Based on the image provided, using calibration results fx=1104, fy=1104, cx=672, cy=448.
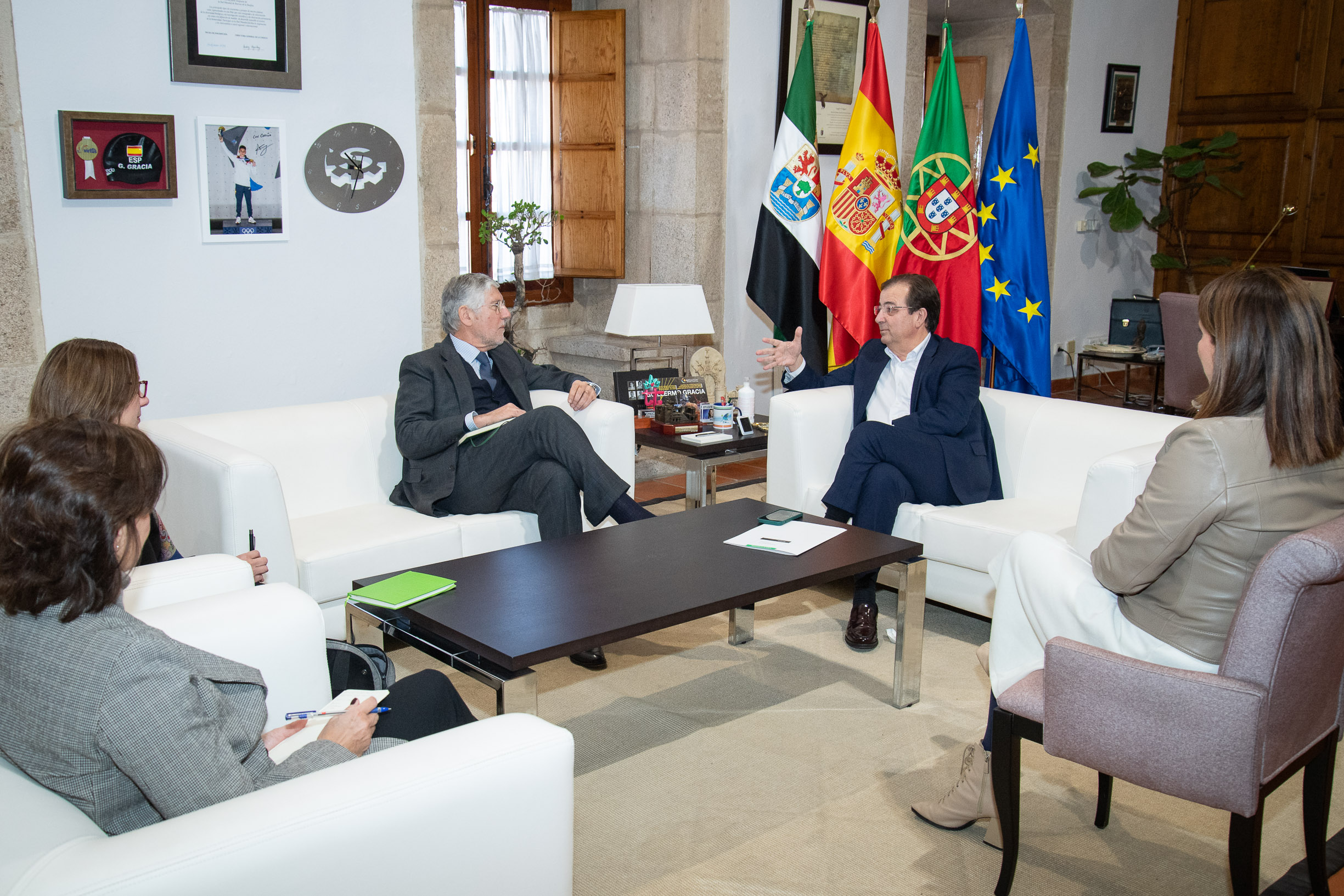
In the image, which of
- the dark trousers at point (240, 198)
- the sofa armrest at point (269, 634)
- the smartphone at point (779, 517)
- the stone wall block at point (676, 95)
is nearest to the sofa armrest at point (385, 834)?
the sofa armrest at point (269, 634)

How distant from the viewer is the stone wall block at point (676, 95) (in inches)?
217

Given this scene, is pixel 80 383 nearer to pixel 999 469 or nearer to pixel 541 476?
pixel 541 476

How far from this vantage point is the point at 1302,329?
1.93 metres

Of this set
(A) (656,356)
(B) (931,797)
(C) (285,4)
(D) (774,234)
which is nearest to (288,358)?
(C) (285,4)

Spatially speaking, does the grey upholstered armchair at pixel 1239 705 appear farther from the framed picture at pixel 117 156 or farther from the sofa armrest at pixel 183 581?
the framed picture at pixel 117 156

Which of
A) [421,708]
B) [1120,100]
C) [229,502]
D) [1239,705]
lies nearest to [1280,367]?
[1239,705]

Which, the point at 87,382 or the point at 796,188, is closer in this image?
the point at 87,382

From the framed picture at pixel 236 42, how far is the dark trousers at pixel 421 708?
260 cm

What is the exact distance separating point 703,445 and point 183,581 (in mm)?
2079

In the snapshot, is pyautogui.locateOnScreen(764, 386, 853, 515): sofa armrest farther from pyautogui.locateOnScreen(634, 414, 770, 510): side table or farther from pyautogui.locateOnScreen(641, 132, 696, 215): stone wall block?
pyautogui.locateOnScreen(641, 132, 696, 215): stone wall block

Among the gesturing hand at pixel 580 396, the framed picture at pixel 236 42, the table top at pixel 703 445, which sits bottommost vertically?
the table top at pixel 703 445

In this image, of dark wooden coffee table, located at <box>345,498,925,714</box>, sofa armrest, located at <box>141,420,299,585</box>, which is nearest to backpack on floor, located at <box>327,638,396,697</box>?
dark wooden coffee table, located at <box>345,498,925,714</box>

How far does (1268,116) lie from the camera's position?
318 inches

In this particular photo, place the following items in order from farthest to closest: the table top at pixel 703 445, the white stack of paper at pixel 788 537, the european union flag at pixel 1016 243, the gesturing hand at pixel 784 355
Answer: the european union flag at pixel 1016 243
the gesturing hand at pixel 784 355
the table top at pixel 703 445
the white stack of paper at pixel 788 537
